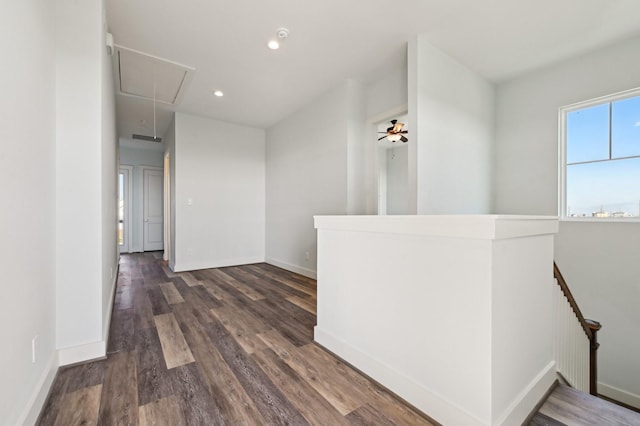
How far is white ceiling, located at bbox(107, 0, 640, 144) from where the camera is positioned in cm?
228

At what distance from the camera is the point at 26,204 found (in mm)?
1215

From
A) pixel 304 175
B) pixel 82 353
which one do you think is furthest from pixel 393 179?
pixel 82 353

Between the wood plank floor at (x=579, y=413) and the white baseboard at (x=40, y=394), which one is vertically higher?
the white baseboard at (x=40, y=394)

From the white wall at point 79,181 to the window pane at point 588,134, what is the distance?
466 cm

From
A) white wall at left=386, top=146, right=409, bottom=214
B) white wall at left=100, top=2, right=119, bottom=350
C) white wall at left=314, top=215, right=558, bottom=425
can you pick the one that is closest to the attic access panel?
white wall at left=100, top=2, right=119, bottom=350

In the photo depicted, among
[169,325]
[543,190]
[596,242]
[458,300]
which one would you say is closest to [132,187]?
[169,325]

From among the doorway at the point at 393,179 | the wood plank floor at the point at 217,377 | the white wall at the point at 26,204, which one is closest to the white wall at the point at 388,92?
the wood plank floor at the point at 217,377

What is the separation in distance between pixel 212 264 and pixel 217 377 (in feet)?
11.2

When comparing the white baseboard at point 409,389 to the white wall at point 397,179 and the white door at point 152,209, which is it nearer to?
the white wall at point 397,179

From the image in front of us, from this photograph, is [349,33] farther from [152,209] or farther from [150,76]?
[152,209]

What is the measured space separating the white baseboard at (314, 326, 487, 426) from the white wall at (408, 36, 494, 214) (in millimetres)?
1539

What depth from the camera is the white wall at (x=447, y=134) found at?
271cm

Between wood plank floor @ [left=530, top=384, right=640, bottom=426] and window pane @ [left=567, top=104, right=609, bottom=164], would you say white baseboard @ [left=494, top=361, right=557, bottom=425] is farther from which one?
window pane @ [left=567, top=104, right=609, bottom=164]

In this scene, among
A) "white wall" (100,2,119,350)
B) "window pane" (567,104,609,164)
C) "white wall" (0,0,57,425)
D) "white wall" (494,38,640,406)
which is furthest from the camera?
"window pane" (567,104,609,164)
